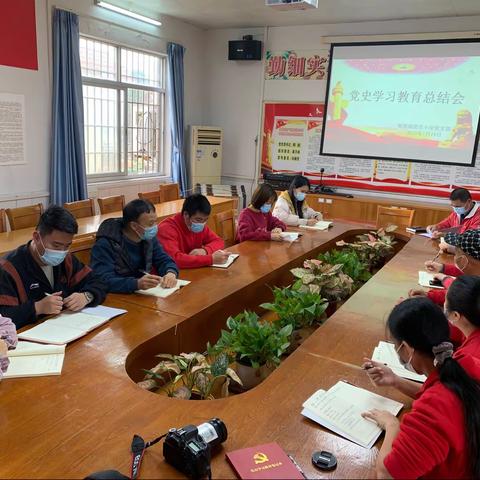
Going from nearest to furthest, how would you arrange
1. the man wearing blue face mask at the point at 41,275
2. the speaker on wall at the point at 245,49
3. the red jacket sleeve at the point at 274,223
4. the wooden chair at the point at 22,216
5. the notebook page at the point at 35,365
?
1. the notebook page at the point at 35,365
2. the man wearing blue face mask at the point at 41,275
3. the wooden chair at the point at 22,216
4. the red jacket sleeve at the point at 274,223
5. the speaker on wall at the point at 245,49

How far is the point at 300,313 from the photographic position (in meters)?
2.05

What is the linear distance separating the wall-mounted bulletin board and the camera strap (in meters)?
5.53

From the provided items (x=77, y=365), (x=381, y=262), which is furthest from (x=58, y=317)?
(x=381, y=262)

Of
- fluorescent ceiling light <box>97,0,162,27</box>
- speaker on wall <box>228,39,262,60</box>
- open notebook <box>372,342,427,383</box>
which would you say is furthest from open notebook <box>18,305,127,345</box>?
speaker on wall <box>228,39,262,60</box>

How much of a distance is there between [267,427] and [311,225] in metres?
3.15

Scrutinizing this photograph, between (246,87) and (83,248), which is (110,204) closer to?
(83,248)

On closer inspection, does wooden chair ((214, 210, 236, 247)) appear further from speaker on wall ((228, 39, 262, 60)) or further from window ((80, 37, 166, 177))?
speaker on wall ((228, 39, 262, 60))

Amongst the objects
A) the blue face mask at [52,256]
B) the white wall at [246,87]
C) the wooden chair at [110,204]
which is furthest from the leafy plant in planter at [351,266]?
the white wall at [246,87]

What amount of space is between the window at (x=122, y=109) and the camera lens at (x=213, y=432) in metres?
4.77

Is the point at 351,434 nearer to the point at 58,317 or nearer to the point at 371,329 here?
the point at 371,329

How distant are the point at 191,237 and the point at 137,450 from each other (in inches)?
78.3

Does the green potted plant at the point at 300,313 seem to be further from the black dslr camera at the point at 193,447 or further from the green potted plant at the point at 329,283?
the black dslr camera at the point at 193,447

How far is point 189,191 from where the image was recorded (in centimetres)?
684

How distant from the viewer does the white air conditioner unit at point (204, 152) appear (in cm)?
668
